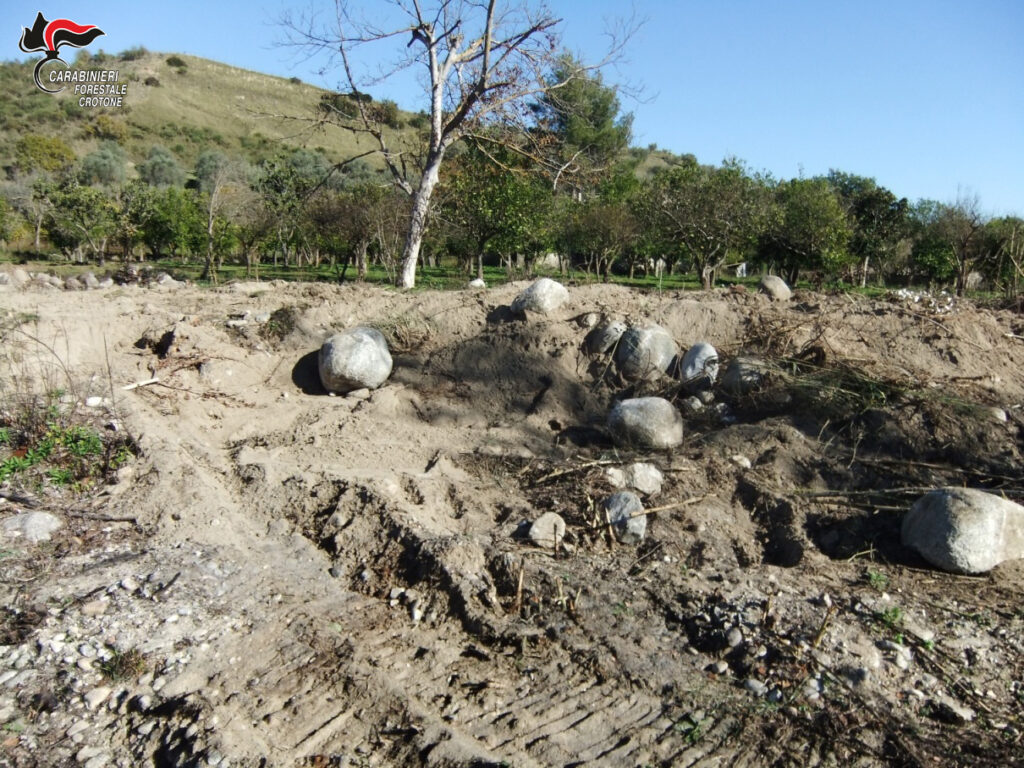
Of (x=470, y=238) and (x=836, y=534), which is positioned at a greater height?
(x=470, y=238)

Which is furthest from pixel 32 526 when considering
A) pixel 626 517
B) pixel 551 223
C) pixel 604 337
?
pixel 551 223

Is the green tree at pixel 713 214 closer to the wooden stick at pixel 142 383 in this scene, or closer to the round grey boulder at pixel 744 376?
the round grey boulder at pixel 744 376

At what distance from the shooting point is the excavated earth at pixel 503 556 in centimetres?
325

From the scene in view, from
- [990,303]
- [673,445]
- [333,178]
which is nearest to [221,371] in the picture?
[673,445]

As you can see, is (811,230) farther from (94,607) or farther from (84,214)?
(84,214)

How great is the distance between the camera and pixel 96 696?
136 inches

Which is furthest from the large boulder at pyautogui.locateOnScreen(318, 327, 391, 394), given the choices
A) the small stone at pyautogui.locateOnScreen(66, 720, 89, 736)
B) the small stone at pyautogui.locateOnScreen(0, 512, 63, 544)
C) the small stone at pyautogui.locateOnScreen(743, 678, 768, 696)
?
the small stone at pyautogui.locateOnScreen(743, 678, 768, 696)

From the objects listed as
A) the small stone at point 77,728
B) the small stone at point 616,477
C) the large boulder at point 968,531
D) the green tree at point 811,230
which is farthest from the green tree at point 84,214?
the large boulder at point 968,531

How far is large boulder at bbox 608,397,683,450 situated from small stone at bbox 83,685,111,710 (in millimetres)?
4020

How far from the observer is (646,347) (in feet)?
23.2

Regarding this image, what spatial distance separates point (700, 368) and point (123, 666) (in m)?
5.10

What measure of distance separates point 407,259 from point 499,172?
610 centimetres

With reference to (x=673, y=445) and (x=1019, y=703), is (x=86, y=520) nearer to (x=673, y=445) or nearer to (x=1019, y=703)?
(x=673, y=445)

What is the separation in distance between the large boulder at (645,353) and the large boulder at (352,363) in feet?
7.70
